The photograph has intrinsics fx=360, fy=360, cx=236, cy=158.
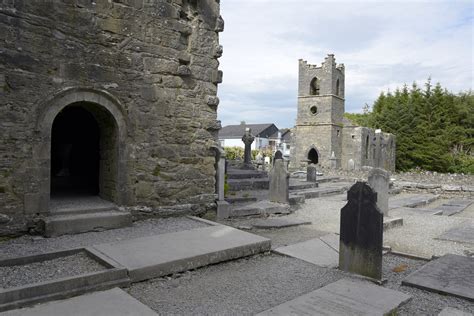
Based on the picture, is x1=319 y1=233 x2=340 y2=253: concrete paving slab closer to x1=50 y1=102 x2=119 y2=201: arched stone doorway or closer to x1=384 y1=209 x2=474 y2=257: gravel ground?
x1=384 y1=209 x2=474 y2=257: gravel ground

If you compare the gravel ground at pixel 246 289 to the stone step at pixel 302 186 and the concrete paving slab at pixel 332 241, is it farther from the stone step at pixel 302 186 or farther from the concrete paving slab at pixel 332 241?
the stone step at pixel 302 186

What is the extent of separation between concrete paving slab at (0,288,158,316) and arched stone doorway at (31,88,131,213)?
2658 mm

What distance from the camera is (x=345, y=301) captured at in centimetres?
386

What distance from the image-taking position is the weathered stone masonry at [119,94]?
5477mm

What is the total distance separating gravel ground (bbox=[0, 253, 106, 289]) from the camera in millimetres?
3928

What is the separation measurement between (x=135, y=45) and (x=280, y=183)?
5.59 meters

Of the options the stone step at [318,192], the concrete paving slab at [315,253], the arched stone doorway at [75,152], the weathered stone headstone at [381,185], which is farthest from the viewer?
the stone step at [318,192]

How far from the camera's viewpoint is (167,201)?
286 inches

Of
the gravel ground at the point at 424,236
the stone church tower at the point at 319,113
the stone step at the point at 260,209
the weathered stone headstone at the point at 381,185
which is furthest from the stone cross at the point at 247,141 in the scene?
the stone church tower at the point at 319,113

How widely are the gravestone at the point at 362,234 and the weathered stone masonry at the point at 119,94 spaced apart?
12.0 feet

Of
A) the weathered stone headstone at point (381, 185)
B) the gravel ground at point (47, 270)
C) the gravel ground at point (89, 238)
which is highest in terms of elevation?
the weathered stone headstone at point (381, 185)

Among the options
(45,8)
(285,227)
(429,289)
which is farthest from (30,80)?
(429,289)

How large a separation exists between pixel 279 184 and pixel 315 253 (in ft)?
15.3

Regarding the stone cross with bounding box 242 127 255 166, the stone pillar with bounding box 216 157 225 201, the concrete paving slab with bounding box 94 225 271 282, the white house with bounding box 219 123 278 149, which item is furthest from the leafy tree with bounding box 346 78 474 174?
the concrete paving slab with bounding box 94 225 271 282
